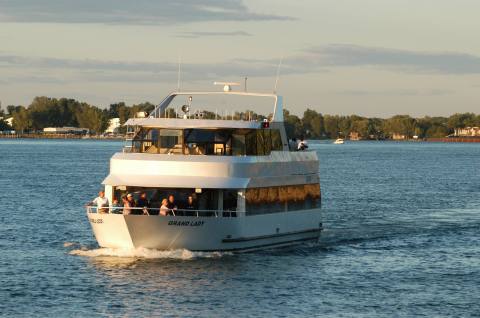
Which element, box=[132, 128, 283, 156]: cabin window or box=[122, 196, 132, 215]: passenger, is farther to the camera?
box=[132, 128, 283, 156]: cabin window

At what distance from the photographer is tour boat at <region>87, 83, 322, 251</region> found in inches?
1636

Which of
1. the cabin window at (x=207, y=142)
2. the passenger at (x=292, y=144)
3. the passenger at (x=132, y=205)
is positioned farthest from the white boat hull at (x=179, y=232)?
the passenger at (x=292, y=144)

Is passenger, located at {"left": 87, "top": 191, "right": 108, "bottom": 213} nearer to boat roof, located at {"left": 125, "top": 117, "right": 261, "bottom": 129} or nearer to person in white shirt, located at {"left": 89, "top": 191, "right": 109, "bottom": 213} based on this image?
person in white shirt, located at {"left": 89, "top": 191, "right": 109, "bottom": 213}

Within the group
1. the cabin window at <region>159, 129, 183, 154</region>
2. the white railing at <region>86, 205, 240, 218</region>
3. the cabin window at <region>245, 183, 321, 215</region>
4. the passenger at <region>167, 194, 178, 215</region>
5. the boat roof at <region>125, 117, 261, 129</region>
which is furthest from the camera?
the cabin window at <region>245, 183, 321, 215</region>

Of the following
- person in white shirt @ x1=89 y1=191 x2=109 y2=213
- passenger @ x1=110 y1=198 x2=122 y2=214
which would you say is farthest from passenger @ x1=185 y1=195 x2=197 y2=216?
person in white shirt @ x1=89 y1=191 x2=109 y2=213

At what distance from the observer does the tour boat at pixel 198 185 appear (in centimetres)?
4156

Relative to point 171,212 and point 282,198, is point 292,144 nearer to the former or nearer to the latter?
point 282,198

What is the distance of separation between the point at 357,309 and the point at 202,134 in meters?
10.7

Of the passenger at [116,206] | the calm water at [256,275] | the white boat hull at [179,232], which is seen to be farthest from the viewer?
the passenger at [116,206]

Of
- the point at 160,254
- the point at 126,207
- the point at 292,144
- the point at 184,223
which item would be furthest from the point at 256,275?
the point at 292,144

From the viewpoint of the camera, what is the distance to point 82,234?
2141 inches

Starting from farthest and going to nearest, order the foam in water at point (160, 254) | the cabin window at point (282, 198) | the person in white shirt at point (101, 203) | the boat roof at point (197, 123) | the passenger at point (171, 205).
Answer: the cabin window at point (282, 198)
the boat roof at point (197, 123)
the person in white shirt at point (101, 203)
the foam in water at point (160, 254)
the passenger at point (171, 205)

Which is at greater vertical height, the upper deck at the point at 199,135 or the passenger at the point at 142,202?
the upper deck at the point at 199,135

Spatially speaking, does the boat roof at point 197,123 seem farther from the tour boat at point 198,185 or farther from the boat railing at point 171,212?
the boat railing at point 171,212
